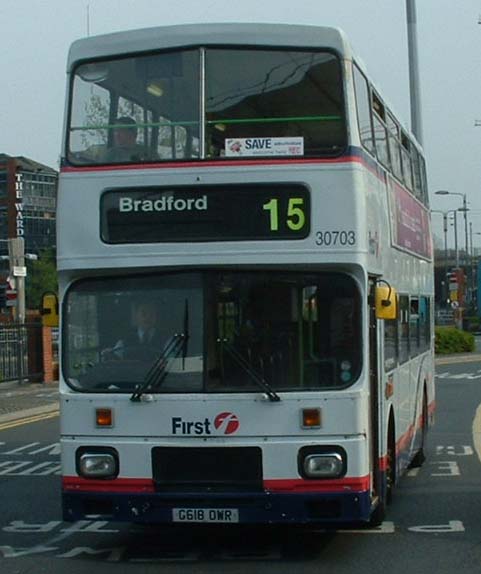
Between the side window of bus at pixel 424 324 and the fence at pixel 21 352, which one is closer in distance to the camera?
the side window of bus at pixel 424 324

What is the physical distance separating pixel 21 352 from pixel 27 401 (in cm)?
488

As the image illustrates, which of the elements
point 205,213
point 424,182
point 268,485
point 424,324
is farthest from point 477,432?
point 205,213

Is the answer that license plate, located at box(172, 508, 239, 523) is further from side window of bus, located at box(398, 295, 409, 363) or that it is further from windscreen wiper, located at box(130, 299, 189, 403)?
side window of bus, located at box(398, 295, 409, 363)

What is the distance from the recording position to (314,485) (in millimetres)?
8930

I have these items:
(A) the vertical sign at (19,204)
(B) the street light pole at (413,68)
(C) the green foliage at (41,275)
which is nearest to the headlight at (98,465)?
(B) the street light pole at (413,68)

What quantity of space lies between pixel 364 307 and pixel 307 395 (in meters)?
0.80

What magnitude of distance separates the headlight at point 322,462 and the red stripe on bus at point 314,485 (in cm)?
5

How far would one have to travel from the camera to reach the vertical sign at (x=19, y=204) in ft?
271

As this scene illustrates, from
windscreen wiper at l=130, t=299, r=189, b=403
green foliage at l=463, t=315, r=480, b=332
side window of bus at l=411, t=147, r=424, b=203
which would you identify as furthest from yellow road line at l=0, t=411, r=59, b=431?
green foliage at l=463, t=315, r=480, b=332

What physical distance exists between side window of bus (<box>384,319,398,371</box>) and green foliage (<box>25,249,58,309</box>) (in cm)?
6283

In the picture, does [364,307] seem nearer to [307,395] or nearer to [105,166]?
[307,395]

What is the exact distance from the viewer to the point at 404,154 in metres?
13.7

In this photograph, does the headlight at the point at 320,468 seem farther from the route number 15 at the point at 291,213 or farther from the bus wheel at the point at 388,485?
the route number 15 at the point at 291,213

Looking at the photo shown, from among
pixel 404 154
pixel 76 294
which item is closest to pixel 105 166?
pixel 76 294
